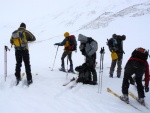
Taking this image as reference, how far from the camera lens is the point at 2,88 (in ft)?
29.0

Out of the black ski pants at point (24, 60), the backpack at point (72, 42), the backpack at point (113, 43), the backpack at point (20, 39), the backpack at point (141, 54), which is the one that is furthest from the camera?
the backpack at point (72, 42)

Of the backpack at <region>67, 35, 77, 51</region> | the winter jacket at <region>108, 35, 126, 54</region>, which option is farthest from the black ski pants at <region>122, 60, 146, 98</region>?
the backpack at <region>67, 35, 77, 51</region>

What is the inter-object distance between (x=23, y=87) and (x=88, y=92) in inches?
105

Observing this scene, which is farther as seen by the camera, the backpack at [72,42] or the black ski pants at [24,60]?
the backpack at [72,42]

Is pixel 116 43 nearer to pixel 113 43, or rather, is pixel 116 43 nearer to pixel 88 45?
pixel 113 43

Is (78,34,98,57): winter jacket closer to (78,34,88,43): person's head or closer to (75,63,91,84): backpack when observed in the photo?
(78,34,88,43): person's head

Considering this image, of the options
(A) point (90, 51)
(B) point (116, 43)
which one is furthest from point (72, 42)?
(A) point (90, 51)

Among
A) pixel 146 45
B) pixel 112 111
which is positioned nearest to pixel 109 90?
pixel 112 111

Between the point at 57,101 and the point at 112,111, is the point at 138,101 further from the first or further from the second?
the point at 57,101

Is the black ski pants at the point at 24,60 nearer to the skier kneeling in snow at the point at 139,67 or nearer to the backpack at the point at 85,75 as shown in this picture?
the backpack at the point at 85,75

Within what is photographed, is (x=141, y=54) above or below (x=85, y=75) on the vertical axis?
above

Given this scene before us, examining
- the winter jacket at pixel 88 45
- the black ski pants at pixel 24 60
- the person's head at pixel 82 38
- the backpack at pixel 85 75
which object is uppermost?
the person's head at pixel 82 38

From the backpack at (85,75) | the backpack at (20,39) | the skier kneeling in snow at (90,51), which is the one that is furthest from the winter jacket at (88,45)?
the backpack at (20,39)

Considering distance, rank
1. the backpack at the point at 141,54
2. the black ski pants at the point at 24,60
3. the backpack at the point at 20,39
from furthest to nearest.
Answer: the black ski pants at the point at 24,60 → the backpack at the point at 20,39 → the backpack at the point at 141,54
